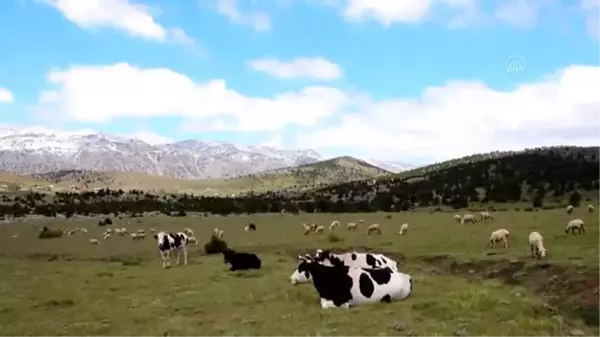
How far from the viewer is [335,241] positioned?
144 ft

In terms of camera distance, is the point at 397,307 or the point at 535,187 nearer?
the point at 397,307

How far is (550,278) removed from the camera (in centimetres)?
2144

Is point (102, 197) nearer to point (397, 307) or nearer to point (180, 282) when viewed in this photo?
point (180, 282)

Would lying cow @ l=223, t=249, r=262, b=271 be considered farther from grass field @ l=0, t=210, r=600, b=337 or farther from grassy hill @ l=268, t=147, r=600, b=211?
grassy hill @ l=268, t=147, r=600, b=211

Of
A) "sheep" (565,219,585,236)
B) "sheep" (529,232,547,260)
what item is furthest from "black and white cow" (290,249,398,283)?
"sheep" (565,219,585,236)

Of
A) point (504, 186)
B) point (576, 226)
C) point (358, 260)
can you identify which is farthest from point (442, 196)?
point (358, 260)

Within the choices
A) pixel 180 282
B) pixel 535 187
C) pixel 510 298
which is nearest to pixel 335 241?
pixel 180 282

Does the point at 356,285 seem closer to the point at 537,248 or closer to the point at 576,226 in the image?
the point at 537,248

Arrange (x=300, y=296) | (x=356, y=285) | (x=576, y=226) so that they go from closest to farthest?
(x=356, y=285) < (x=300, y=296) < (x=576, y=226)

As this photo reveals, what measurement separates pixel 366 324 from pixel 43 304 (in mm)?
12232

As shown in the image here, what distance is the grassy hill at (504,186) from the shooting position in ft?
337

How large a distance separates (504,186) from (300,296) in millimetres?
103005

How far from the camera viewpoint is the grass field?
1523 centimetres

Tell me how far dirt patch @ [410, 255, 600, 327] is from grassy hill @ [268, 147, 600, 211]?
66.7 meters
